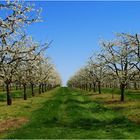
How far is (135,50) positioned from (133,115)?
Answer: 504 inches

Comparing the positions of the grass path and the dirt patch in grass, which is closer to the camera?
the grass path

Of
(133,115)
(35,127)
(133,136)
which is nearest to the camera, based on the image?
(133,136)

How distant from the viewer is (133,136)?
25.3 metres

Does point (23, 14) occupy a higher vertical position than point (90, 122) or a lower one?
higher

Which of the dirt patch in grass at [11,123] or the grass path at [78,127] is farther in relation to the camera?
the dirt patch in grass at [11,123]

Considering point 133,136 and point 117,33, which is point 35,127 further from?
point 117,33

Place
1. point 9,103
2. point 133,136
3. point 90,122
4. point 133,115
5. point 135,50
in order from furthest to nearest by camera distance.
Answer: point 9,103 < point 135,50 < point 133,115 < point 90,122 < point 133,136

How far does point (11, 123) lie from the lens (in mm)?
33625

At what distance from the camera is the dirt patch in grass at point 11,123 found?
3064cm

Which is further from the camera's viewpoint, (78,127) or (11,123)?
(11,123)

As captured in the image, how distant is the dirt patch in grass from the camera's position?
101 feet

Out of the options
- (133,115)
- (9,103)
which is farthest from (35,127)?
(9,103)

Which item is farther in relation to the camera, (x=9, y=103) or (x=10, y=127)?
(x=9, y=103)

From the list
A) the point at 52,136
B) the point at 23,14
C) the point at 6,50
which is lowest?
the point at 52,136
